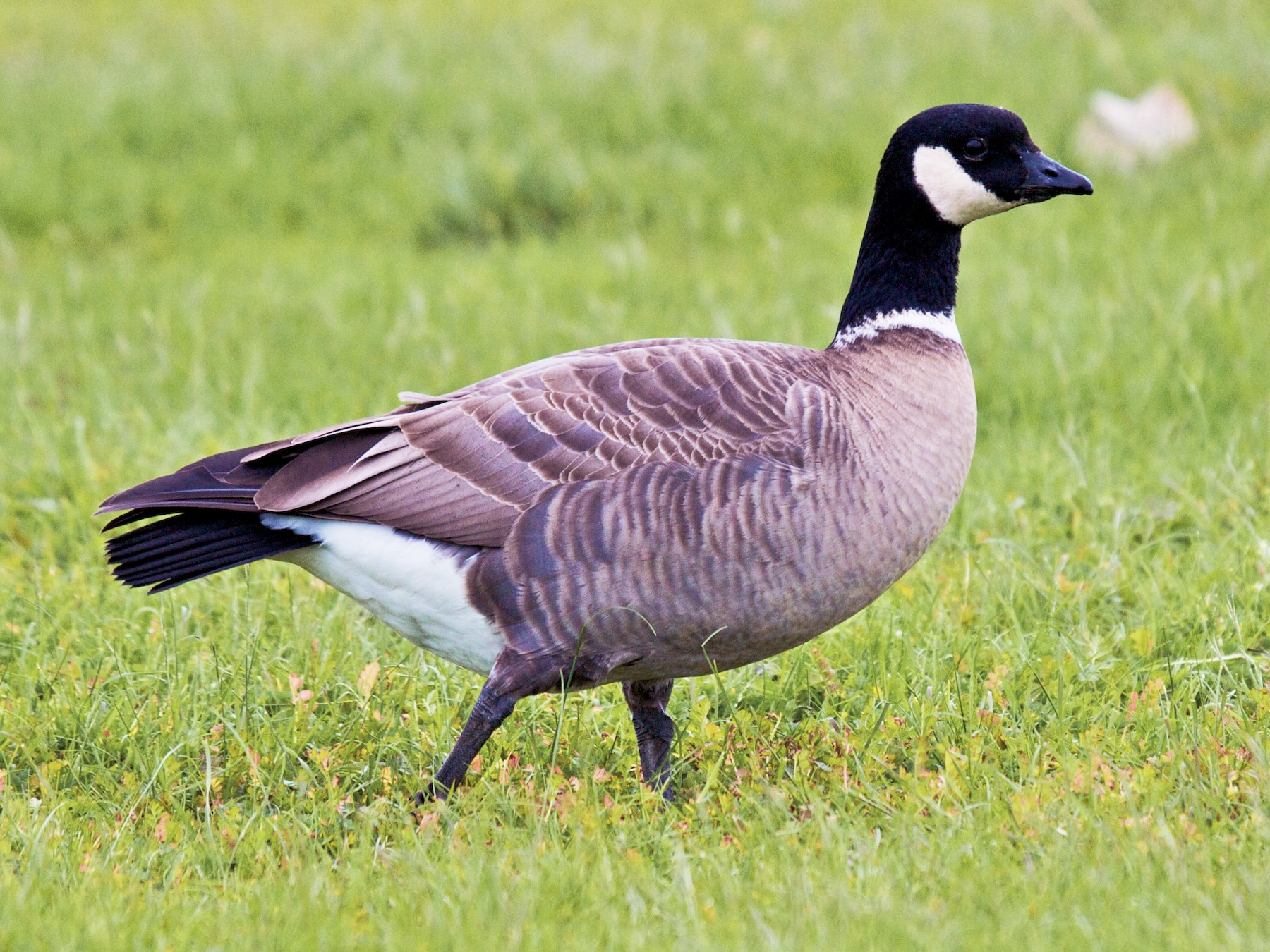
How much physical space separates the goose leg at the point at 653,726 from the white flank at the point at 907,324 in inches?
46.5

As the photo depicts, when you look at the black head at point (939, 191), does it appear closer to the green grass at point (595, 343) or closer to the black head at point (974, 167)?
the black head at point (974, 167)

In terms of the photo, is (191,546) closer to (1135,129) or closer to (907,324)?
(907,324)

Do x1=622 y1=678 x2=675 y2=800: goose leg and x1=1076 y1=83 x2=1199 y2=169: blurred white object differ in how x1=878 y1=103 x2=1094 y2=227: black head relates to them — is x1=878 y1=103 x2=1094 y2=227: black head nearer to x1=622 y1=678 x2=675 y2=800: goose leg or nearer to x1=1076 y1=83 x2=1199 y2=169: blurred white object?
x1=622 y1=678 x2=675 y2=800: goose leg

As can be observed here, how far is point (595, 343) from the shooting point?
23.9 feet

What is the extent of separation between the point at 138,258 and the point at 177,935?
6.70m

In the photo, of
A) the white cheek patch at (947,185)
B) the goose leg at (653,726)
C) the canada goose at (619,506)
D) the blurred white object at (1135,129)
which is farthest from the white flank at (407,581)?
the blurred white object at (1135,129)

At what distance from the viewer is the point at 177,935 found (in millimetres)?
3168

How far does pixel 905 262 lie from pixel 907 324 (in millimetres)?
226

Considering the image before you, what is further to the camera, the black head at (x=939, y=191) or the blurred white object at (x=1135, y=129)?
the blurred white object at (x=1135, y=129)

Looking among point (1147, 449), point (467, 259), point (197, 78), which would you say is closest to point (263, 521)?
point (1147, 449)

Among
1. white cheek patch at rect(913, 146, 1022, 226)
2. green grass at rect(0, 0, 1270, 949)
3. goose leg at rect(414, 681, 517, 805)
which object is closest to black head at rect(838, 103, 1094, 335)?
white cheek patch at rect(913, 146, 1022, 226)

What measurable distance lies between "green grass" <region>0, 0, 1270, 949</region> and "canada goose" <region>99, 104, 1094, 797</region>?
0.38m

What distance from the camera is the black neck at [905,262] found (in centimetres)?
448

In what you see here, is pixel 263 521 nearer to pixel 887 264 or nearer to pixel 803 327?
pixel 887 264
